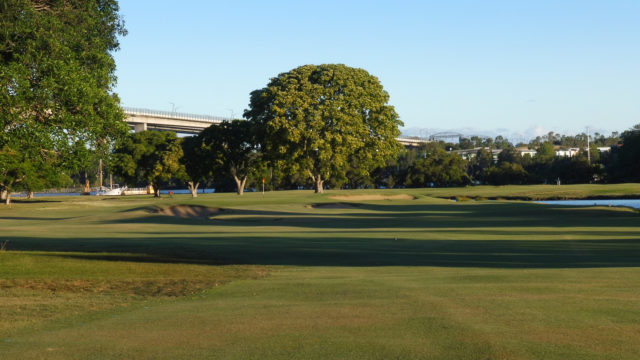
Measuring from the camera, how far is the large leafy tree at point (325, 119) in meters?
76.7

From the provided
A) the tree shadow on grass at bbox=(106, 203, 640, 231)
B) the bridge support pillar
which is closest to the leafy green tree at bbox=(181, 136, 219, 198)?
the bridge support pillar

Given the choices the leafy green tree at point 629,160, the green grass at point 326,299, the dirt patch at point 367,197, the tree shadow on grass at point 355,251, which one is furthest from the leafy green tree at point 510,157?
the tree shadow on grass at point 355,251

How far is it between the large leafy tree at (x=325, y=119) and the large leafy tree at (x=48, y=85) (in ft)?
176

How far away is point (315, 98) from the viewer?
7831 centimetres

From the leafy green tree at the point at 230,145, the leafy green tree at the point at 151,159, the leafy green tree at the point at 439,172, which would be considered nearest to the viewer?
the leafy green tree at the point at 230,145

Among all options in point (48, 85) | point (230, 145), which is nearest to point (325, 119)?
point (230, 145)

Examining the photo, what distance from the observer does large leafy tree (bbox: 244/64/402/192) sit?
7669cm

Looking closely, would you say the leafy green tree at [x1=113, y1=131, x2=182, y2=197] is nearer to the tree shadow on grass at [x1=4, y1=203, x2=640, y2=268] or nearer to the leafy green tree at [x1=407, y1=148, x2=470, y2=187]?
the leafy green tree at [x1=407, y1=148, x2=470, y2=187]

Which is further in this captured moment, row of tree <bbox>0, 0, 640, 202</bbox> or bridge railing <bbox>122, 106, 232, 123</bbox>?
bridge railing <bbox>122, 106, 232, 123</bbox>

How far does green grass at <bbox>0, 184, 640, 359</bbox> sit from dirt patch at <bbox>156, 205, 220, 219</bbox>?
30089 mm

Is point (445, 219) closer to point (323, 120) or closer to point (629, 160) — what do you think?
point (323, 120)

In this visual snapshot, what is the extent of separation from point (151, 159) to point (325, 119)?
42.0m

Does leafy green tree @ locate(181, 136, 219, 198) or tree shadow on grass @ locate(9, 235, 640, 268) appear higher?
leafy green tree @ locate(181, 136, 219, 198)

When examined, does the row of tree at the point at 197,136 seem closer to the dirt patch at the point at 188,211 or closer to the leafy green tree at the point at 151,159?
the leafy green tree at the point at 151,159
